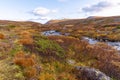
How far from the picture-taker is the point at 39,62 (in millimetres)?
15422

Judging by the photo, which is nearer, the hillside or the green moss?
the hillside

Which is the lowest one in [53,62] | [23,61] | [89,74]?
[89,74]

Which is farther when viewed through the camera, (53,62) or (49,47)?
(49,47)

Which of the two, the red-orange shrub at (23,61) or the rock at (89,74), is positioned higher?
the red-orange shrub at (23,61)

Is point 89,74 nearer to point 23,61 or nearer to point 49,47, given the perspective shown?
point 23,61

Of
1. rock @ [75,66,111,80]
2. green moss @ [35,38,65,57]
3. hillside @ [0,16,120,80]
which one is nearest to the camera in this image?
hillside @ [0,16,120,80]

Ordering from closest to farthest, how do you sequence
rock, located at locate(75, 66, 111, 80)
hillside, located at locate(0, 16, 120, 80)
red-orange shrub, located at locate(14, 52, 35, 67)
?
1. hillside, located at locate(0, 16, 120, 80)
2. red-orange shrub, located at locate(14, 52, 35, 67)
3. rock, located at locate(75, 66, 111, 80)

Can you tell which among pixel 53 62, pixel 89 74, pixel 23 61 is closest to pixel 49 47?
pixel 53 62

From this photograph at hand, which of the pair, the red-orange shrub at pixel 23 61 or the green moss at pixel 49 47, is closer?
the red-orange shrub at pixel 23 61

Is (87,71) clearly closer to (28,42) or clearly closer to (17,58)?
(17,58)

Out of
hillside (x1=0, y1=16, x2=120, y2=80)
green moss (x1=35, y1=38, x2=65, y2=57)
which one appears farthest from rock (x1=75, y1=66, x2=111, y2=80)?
green moss (x1=35, y1=38, x2=65, y2=57)


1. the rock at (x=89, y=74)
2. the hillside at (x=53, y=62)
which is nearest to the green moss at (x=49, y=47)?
the hillside at (x=53, y=62)

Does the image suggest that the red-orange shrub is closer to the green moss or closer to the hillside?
the hillside

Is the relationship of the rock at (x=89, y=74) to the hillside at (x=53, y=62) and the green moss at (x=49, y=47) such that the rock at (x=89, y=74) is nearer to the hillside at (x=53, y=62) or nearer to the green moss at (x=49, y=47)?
the hillside at (x=53, y=62)
